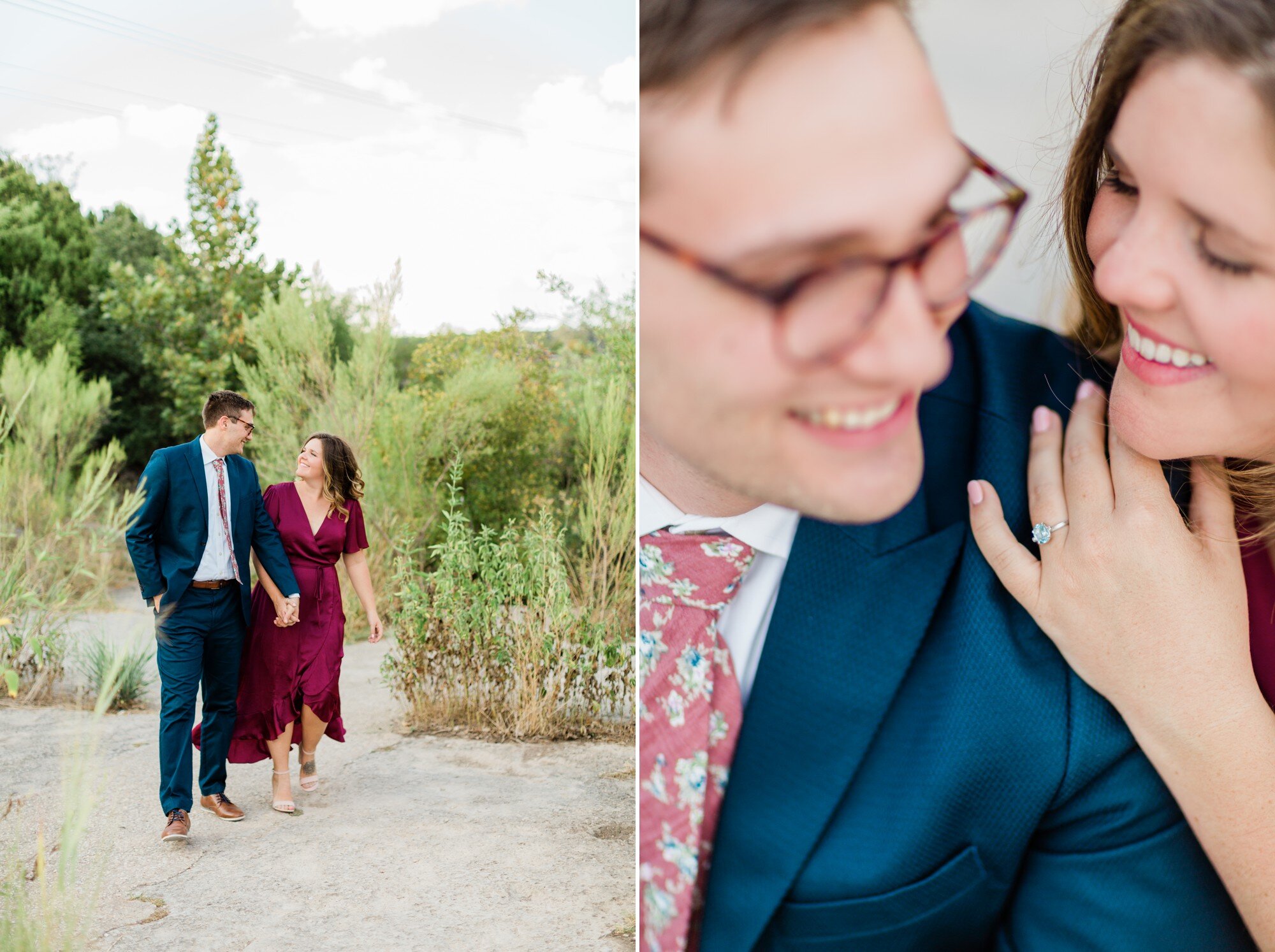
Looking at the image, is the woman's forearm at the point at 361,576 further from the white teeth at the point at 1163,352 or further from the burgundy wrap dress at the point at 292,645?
the white teeth at the point at 1163,352

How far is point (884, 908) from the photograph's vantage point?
123 centimetres

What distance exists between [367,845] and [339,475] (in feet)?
4.31

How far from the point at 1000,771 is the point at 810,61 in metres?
0.90

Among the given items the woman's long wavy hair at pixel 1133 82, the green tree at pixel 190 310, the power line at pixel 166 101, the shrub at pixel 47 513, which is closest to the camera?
the woman's long wavy hair at pixel 1133 82

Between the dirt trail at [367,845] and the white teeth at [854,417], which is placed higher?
the white teeth at [854,417]

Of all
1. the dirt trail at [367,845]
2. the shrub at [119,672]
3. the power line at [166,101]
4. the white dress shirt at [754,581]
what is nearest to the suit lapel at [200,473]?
the dirt trail at [367,845]

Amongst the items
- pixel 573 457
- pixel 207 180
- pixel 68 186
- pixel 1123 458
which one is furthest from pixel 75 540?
pixel 1123 458

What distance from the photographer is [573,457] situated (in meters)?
5.66

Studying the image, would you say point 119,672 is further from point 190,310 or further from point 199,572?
point 190,310

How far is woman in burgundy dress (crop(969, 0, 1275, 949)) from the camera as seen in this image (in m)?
1.04

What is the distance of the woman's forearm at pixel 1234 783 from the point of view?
3.68ft

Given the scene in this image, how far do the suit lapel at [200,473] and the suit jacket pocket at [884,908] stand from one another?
245 cm

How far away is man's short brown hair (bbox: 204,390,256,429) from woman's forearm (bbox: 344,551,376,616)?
764 millimetres

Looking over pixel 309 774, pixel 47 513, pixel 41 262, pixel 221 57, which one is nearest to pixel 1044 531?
pixel 309 774
